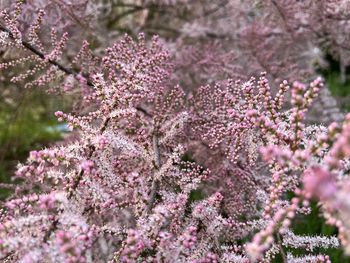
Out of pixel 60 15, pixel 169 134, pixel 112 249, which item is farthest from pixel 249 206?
pixel 60 15

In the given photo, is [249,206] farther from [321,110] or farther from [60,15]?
[321,110]

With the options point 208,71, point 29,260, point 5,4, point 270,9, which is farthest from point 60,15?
point 29,260

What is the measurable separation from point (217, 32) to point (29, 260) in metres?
4.43

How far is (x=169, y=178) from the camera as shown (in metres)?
2.39

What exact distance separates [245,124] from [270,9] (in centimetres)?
181

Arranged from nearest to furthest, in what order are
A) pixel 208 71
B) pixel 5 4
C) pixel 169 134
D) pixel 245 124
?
pixel 245 124 < pixel 169 134 < pixel 5 4 < pixel 208 71

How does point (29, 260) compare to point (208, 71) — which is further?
point (208, 71)

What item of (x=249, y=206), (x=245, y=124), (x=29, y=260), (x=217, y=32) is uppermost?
(x=217, y=32)

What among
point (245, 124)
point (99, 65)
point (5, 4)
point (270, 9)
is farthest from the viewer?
point (270, 9)

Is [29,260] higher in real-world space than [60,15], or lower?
lower

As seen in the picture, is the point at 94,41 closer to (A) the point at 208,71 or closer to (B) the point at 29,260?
(A) the point at 208,71

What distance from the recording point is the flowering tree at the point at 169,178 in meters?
1.47

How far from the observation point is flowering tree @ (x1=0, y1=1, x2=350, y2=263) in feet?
4.82

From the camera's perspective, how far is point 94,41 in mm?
4195
